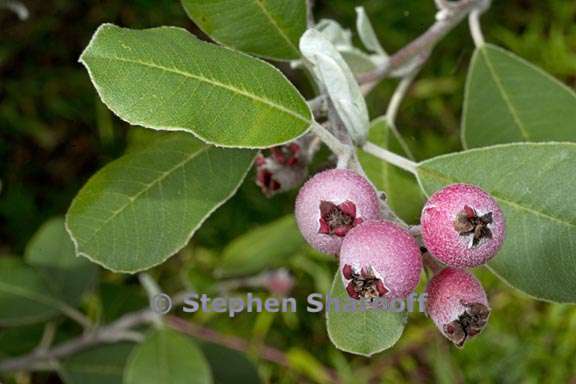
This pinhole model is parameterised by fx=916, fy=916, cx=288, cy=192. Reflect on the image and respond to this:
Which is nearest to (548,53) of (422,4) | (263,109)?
(422,4)

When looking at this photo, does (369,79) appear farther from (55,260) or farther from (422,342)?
(422,342)

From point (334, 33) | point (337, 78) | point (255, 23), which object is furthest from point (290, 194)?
point (337, 78)

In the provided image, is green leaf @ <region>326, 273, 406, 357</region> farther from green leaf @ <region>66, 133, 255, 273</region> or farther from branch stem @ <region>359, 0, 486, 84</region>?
branch stem @ <region>359, 0, 486, 84</region>

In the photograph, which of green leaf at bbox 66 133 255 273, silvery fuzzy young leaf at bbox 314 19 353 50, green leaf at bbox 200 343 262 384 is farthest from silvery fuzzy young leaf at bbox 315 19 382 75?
green leaf at bbox 200 343 262 384

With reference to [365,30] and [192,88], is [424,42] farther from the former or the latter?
[192,88]

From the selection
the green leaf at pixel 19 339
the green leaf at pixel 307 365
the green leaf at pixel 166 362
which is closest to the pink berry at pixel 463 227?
the green leaf at pixel 166 362

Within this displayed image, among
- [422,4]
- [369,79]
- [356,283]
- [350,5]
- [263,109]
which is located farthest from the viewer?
[422,4]
